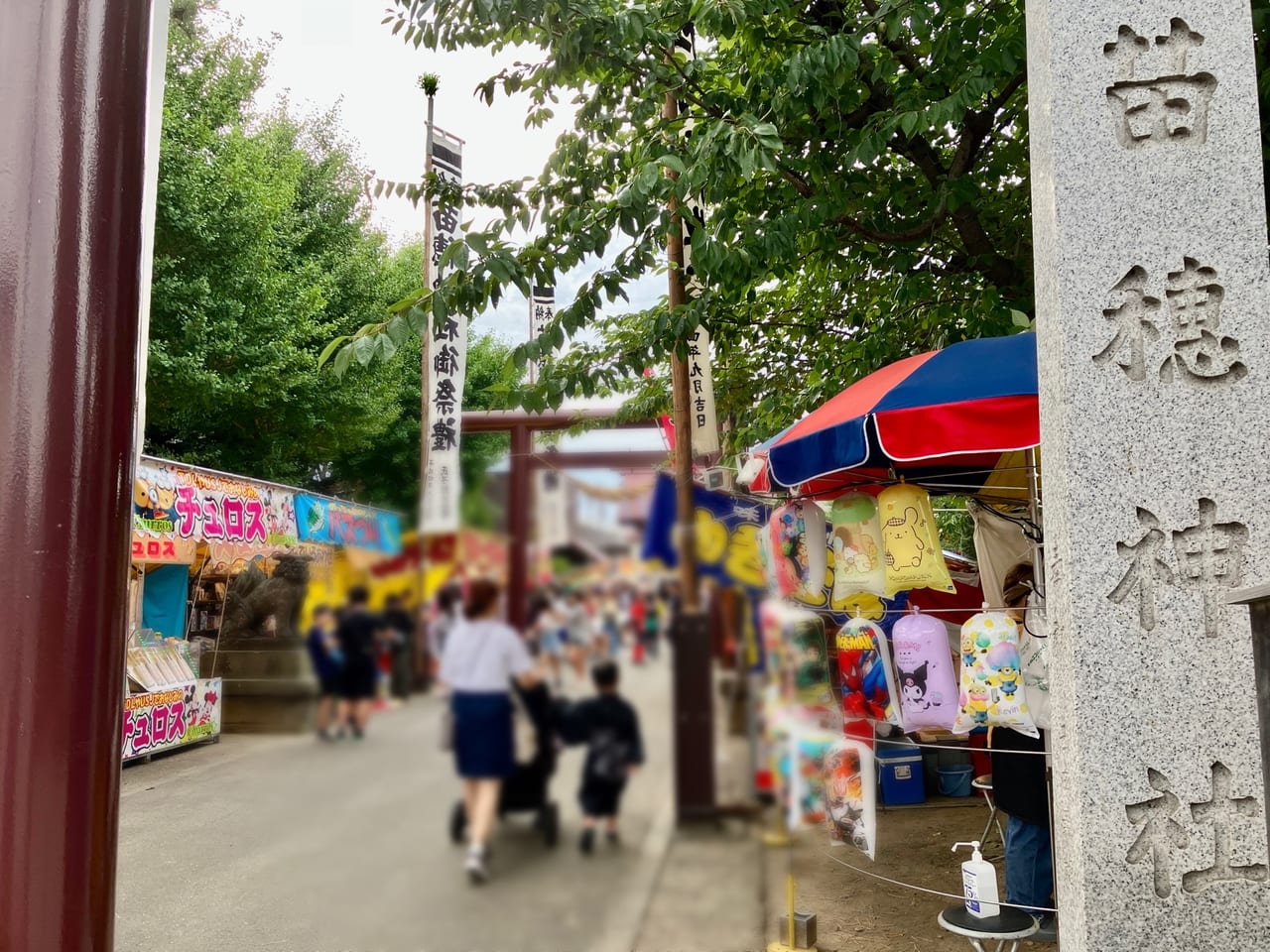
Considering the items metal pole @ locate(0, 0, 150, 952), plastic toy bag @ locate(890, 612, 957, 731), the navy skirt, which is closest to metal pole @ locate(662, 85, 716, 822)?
the navy skirt

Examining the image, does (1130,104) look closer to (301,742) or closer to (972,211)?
(972,211)

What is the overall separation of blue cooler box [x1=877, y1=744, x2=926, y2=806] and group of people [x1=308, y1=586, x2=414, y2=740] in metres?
7.76

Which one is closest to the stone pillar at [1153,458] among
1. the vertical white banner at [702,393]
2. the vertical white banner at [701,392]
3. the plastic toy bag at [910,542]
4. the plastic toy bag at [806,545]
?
the plastic toy bag at [910,542]

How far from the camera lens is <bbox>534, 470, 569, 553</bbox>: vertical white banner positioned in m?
0.52

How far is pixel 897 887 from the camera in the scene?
5785mm

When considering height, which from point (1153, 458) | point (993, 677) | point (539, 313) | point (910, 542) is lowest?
point (993, 677)

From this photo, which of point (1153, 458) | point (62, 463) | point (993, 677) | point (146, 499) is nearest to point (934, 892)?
point (993, 677)

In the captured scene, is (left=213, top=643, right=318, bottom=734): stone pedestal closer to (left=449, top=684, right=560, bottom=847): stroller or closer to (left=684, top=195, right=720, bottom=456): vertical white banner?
(left=449, top=684, right=560, bottom=847): stroller

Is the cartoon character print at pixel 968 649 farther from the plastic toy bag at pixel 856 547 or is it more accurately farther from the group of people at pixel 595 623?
the group of people at pixel 595 623

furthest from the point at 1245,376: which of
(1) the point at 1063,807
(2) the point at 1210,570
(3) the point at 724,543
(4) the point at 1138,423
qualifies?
(3) the point at 724,543

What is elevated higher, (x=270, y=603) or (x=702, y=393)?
(x=702, y=393)

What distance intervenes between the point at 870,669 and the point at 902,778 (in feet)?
11.5

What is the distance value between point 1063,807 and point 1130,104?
2.50 m

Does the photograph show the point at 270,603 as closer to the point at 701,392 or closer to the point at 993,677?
the point at 993,677
